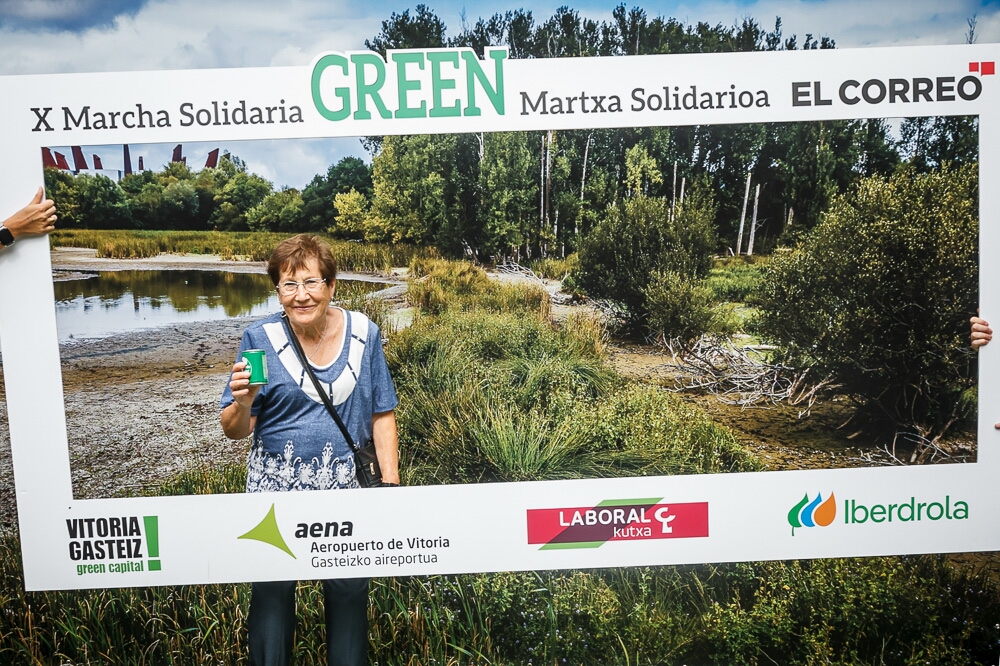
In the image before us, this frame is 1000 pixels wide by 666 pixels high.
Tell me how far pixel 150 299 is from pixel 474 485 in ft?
5.00

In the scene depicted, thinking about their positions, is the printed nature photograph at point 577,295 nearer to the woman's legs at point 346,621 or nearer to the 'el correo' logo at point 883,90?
the 'el correo' logo at point 883,90

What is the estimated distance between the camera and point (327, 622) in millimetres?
3152

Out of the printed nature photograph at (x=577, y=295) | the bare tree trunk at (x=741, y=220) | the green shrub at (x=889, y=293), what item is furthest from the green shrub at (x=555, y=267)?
the green shrub at (x=889, y=293)

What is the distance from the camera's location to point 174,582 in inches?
124

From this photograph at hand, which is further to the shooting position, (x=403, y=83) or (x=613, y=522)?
(x=613, y=522)

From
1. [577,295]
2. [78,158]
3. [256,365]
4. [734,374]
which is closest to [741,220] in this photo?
[734,374]

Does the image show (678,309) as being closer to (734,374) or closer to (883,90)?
(734,374)

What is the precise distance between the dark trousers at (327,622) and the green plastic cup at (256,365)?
916mm

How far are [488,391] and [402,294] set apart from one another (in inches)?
20.9

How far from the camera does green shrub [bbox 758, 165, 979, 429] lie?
3.06 metres

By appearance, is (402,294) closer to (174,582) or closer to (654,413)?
(654,413)

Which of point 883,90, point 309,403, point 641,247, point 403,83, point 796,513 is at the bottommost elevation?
point 796,513

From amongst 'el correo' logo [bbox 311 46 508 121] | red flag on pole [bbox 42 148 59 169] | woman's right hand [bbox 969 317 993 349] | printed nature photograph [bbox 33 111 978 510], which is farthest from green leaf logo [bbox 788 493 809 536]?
red flag on pole [bbox 42 148 59 169]

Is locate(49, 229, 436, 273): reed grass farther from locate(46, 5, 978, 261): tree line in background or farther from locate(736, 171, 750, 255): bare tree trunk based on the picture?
locate(736, 171, 750, 255): bare tree trunk
